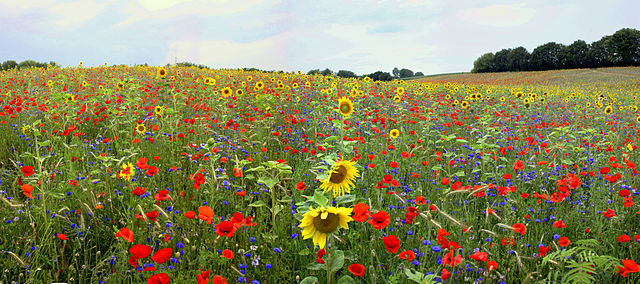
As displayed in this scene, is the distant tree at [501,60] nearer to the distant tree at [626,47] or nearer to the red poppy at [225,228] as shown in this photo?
the distant tree at [626,47]

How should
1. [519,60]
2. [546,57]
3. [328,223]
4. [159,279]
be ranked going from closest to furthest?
[159,279] → [328,223] → [546,57] → [519,60]

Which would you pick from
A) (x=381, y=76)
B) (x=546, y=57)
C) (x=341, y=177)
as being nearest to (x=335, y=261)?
(x=341, y=177)

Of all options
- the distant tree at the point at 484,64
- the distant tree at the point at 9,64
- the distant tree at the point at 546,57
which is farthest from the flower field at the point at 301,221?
the distant tree at the point at 484,64

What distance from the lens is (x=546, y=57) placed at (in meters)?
56.5

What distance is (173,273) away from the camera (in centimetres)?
205

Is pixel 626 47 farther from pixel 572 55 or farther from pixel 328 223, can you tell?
pixel 328 223

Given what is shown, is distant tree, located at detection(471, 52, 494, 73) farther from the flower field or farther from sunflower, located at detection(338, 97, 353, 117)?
sunflower, located at detection(338, 97, 353, 117)

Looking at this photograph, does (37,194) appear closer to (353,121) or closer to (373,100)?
(353,121)

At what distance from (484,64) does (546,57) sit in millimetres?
9429

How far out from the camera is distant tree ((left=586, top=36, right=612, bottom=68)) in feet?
170

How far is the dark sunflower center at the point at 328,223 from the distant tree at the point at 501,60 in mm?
66581

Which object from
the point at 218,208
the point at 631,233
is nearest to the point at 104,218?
the point at 218,208

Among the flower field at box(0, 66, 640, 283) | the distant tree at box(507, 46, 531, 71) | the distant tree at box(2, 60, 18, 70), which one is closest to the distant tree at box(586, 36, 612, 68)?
the distant tree at box(507, 46, 531, 71)

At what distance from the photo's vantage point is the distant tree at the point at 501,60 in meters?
59.3
